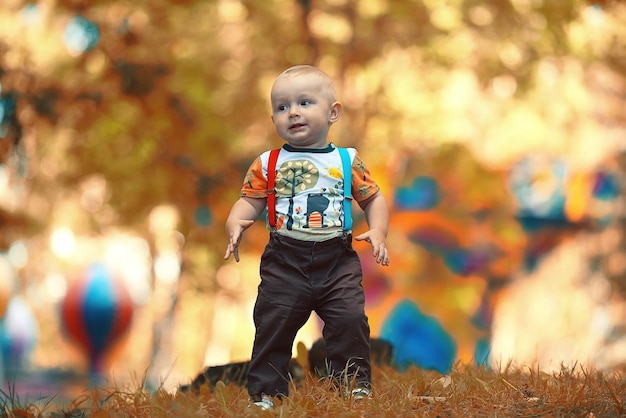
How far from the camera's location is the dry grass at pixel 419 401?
8.20ft

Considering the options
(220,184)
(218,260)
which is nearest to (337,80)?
(220,184)

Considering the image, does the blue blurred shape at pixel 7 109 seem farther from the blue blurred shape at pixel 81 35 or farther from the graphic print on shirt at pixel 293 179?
the graphic print on shirt at pixel 293 179

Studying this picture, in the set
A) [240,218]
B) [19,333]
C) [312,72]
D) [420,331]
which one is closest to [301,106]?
[312,72]

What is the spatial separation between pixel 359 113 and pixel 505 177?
198cm

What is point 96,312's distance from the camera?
13.8 meters

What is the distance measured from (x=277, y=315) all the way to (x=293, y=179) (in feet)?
1.62

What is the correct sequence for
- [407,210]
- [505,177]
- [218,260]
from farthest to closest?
[407,210]
[505,177]
[218,260]

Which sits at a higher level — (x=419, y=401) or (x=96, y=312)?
(x=419, y=401)

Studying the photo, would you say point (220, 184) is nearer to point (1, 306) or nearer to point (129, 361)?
point (1, 306)

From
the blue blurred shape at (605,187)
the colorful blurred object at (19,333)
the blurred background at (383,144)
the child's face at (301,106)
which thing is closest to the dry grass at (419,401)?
the child's face at (301,106)

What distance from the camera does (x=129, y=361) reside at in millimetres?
13422

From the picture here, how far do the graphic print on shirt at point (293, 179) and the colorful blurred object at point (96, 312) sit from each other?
11.1m

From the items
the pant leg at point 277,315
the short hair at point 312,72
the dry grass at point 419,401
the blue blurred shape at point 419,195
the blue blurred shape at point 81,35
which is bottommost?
the dry grass at point 419,401

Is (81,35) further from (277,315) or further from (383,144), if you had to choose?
(277,315)
